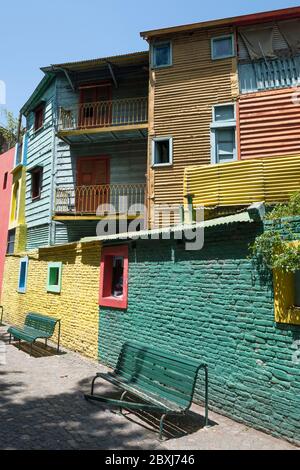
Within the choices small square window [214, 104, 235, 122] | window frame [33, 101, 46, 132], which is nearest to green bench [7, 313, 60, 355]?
small square window [214, 104, 235, 122]

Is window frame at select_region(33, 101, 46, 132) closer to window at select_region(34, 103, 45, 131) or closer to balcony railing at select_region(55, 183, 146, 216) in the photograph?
window at select_region(34, 103, 45, 131)

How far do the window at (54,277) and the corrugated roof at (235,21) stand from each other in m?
9.70

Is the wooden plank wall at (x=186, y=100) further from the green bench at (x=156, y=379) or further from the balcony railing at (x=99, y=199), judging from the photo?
the green bench at (x=156, y=379)

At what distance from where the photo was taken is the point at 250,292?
5379 mm

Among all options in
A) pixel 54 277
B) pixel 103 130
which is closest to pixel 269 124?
pixel 103 130

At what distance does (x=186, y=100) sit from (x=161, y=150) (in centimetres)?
207

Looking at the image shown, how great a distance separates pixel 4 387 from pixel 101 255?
3754mm

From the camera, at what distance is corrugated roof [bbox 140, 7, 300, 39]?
38.4 feet

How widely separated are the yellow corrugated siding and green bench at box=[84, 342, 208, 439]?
473cm

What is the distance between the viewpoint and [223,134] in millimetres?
12312

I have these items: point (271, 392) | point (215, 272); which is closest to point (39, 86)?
point (215, 272)

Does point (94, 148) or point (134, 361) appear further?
point (94, 148)

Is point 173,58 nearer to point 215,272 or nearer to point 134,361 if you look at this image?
point 215,272

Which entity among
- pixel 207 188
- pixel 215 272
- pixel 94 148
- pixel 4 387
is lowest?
pixel 4 387
